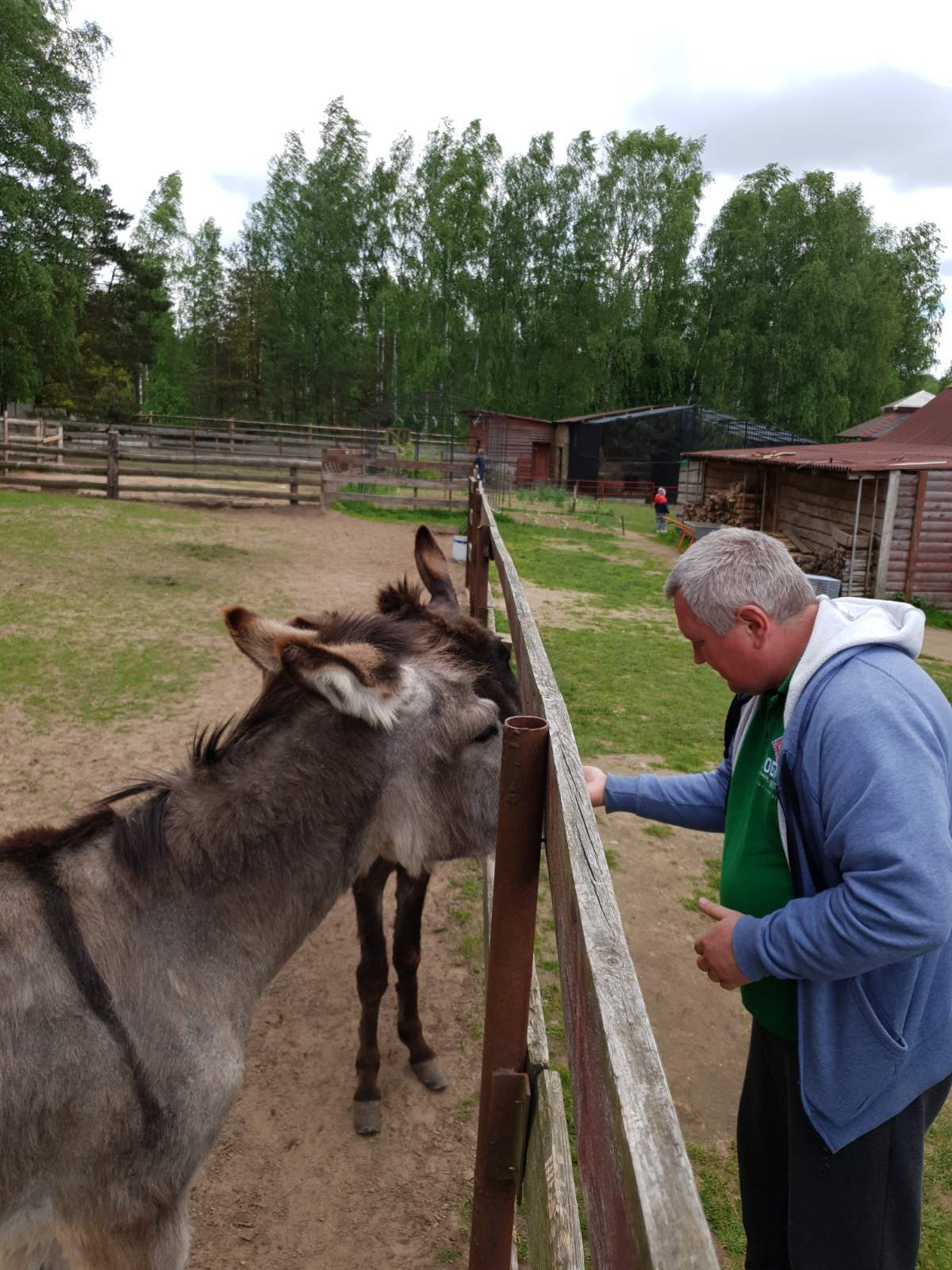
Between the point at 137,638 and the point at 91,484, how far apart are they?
1303cm

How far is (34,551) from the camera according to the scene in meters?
12.7

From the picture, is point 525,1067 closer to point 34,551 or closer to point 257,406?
point 34,551

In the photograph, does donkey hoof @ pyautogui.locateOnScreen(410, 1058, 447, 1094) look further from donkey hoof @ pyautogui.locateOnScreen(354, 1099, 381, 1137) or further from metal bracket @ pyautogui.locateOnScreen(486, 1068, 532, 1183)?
metal bracket @ pyautogui.locateOnScreen(486, 1068, 532, 1183)

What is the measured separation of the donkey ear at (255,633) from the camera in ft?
7.49

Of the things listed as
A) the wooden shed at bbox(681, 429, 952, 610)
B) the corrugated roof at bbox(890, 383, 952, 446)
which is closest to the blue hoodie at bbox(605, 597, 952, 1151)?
the wooden shed at bbox(681, 429, 952, 610)

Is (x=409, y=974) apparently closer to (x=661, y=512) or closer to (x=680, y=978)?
(x=680, y=978)

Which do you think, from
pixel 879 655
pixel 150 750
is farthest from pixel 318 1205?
pixel 150 750

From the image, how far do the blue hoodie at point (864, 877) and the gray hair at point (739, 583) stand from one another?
0.32ft

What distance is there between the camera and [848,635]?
5.36ft

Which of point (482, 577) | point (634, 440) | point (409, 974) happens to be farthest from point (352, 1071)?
point (634, 440)

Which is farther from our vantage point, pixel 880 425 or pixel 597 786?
pixel 880 425

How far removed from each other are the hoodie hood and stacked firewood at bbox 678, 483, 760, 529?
2055cm

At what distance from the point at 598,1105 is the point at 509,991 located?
982 mm

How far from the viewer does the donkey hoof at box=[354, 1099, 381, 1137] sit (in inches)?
123
